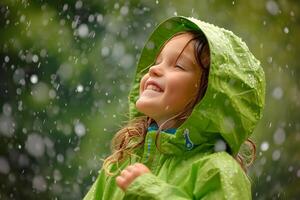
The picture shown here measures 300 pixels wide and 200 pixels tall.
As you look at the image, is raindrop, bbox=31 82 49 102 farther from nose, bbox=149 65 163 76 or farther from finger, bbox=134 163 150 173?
finger, bbox=134 163 150 173

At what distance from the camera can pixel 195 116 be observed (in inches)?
94.9

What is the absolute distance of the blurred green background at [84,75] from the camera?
7422 mm

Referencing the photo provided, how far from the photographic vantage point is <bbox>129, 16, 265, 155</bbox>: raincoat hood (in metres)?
2.42

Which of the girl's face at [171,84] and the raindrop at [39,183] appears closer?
the girl's face at [171,84]

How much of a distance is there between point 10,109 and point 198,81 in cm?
531

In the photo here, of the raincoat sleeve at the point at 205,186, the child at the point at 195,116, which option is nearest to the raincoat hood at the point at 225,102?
the child at the point at 195,116

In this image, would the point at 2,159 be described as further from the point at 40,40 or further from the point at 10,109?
the point at 40,40

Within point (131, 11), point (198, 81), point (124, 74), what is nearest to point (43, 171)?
point (124, 74)

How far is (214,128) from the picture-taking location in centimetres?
244

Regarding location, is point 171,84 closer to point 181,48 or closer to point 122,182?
point 181,48

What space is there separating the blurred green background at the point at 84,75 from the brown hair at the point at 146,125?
4604mm

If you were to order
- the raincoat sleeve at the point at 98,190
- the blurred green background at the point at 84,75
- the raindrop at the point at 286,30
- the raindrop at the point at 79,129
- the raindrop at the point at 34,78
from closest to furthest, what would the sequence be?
1. the raincoat sleeve at the point at 98,190
2. the raindrop at the point at 79,129
3. the blurred green background at the point at 84,75
4. the raindrop at the point at 34,78
5. the raindrop at the point at 286,30

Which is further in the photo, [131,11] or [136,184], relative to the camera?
[131,11]

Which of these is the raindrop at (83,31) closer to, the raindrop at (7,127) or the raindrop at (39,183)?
the raindrop at (7,127)
